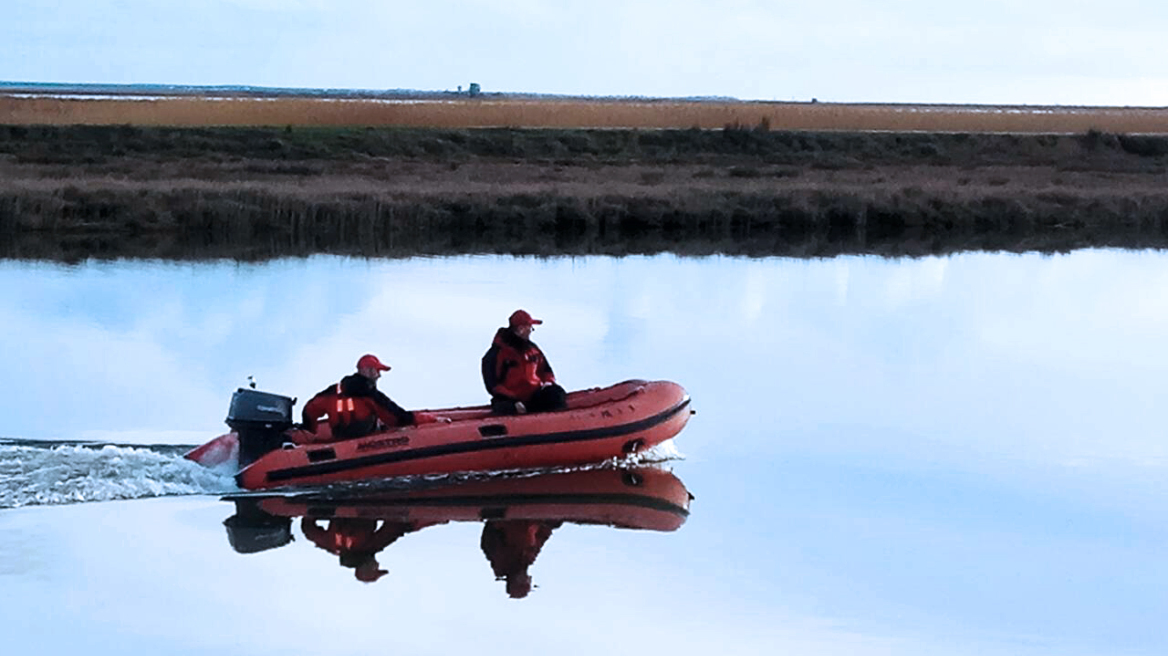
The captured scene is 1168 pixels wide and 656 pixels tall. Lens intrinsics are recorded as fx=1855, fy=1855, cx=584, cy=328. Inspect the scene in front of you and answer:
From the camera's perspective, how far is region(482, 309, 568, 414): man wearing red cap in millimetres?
12602

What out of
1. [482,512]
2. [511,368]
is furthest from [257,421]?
[511,368]

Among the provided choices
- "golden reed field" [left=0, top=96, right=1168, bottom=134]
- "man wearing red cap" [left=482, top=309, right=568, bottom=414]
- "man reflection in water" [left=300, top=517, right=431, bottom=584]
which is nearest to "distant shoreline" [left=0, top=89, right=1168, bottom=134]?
"golden reed field" [left=0, top=96, right=1168, bottom=134]

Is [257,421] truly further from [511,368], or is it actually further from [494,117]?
[494,117]

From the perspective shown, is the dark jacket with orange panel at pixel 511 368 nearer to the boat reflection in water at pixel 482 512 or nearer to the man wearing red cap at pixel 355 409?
the boat reflection in water at pixel 482 512

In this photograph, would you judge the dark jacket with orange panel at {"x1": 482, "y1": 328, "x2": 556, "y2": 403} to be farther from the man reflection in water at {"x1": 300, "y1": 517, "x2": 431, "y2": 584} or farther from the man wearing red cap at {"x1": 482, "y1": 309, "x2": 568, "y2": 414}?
the man reflection in water at {"x1": 300, "y1": 517, "x2": 431, "y2": 584}

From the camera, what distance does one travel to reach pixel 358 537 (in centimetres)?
1099

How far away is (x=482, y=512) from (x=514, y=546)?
87 cm

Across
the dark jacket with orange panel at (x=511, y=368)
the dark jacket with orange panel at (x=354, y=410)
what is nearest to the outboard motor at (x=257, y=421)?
the dark jacket with orange panel at (x=354, y=410)

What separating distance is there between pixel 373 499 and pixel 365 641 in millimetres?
3110

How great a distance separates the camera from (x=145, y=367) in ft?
51.9

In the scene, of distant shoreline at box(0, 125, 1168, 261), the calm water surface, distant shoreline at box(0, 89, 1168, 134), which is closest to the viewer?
the calm water surface

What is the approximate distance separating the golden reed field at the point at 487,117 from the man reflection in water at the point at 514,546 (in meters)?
32.8

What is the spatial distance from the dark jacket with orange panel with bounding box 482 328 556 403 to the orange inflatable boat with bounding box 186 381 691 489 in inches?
8.8

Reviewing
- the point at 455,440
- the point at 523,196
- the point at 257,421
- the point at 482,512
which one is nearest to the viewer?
the point at 482,512
